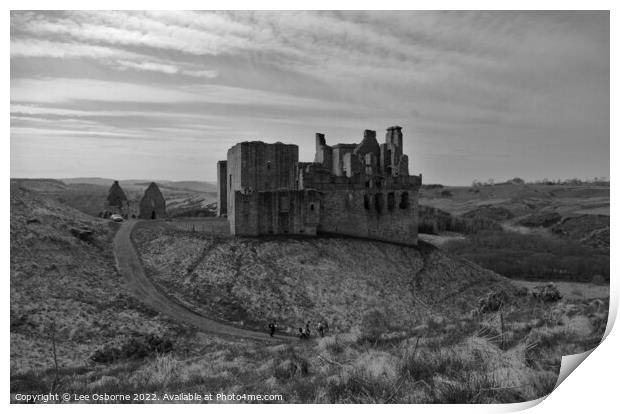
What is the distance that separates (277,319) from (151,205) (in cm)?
2167

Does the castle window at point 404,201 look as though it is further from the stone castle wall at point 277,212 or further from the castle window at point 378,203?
the stone castle wall at point 277,212

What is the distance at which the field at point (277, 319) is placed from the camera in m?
10.3

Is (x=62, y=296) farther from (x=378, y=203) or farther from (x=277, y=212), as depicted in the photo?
(x=378, y=203)

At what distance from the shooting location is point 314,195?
3139cm


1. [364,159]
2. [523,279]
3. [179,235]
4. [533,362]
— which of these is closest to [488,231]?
[523,279]

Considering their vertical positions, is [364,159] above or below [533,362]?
above

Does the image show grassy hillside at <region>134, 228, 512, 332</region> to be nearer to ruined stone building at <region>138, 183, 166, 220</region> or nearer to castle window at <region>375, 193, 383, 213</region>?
castle window at <region>375, 193, 383, 213</region>

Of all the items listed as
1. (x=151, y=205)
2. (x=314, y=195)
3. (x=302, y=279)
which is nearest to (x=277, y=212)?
(x=314, y=195)

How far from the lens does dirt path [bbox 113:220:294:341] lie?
20.7 metres

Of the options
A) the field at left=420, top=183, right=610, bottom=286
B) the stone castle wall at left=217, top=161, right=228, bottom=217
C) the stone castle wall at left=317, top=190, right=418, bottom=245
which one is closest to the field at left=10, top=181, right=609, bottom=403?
the stone castle wall at left=317, top=190, right=418, bottom=245

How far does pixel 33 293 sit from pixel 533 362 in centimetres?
1699

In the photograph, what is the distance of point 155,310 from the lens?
20.8m

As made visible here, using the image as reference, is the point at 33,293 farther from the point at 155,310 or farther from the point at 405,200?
the point at 405,200

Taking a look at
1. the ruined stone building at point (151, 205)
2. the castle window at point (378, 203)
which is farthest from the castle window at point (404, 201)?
the ruined stone building at point (151, 205)
